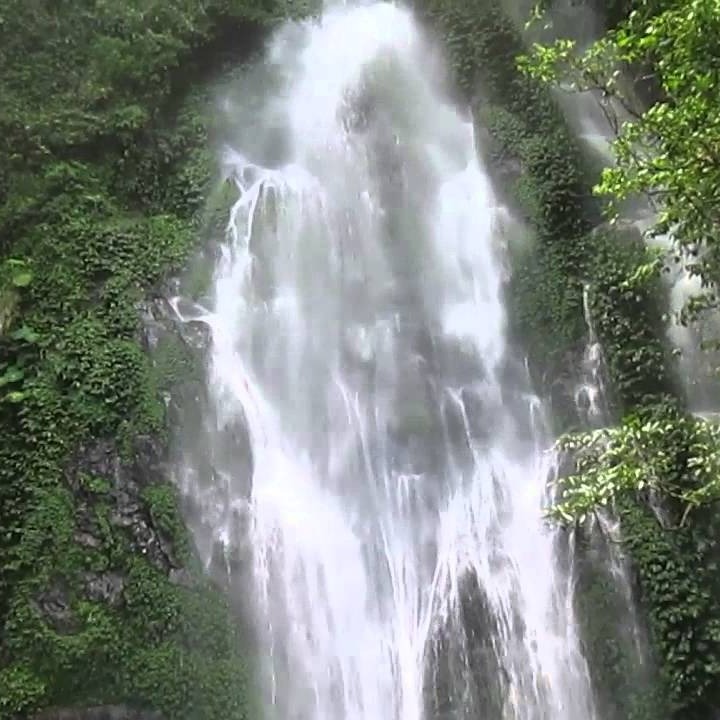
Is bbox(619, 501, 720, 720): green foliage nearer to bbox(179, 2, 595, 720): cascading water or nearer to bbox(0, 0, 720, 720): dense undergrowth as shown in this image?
bbox(0, 0, 720, 720): dense undergrowth

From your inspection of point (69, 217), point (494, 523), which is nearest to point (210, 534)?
point (494, 523)

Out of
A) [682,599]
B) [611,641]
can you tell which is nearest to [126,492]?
[611,641]

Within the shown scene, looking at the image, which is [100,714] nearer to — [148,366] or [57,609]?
[57,609]

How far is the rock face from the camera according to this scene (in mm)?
7070

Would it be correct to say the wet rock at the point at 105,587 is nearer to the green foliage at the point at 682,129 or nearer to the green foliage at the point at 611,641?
the green foliage at the point at 611,641

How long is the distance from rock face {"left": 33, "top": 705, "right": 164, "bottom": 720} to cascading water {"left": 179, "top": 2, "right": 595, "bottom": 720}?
43.4 inches

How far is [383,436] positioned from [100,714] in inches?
150

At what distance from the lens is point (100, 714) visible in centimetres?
718

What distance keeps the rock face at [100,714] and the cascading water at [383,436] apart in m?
1.10

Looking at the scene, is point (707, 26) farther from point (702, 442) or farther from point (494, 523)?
point (494, 523)

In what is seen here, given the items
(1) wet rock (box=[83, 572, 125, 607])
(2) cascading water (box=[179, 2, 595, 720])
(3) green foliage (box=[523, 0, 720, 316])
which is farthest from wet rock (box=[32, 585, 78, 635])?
(3) green foliage (box=[523, 0, 720, 316])

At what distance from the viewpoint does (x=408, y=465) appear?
30.0 feet

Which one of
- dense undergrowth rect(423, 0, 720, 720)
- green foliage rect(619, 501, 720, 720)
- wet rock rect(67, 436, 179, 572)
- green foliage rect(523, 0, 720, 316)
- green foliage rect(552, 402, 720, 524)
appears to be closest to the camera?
green foliage rect(523, 0, 720, 316)

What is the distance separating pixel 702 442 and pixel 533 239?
5.22 m
